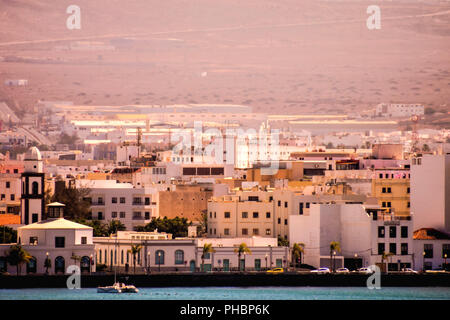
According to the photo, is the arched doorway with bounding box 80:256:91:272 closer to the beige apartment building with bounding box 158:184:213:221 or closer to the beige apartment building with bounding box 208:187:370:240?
the beige apartment building with bounding box 208:187:370:240

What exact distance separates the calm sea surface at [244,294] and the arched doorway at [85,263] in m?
2.18

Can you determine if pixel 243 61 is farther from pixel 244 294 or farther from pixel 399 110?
pixel 244 294

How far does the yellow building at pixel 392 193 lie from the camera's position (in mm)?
55406

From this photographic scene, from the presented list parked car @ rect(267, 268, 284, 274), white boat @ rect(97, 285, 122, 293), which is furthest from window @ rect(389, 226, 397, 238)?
white boat @ rect(97, 285, 122, 293)

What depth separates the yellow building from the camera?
55.4 m

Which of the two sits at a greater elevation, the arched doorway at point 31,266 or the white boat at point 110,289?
the arched doorway at point 31,266

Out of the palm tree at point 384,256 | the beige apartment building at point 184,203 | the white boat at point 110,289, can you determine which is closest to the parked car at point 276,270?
the palm tree at point 384,256

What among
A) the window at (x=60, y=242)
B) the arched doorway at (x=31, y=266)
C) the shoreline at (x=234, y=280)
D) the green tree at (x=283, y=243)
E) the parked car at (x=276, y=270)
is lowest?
the shoreline at (x=234, y=280)

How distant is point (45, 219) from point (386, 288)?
10.5 meters

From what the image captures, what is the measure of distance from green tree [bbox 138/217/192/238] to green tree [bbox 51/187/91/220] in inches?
89.2

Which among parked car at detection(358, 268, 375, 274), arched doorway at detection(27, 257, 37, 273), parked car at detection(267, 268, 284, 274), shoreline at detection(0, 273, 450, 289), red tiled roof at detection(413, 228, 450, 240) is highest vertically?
red tiled roof at detection(413, 228, 450, 240)

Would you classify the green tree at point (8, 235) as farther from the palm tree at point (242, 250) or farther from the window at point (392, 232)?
the window at point (392, 232)

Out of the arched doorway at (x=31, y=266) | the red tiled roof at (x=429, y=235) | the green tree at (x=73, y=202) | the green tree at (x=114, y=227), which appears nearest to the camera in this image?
the arched doorway at (x=31, y=266)

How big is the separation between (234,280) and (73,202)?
431 inches
